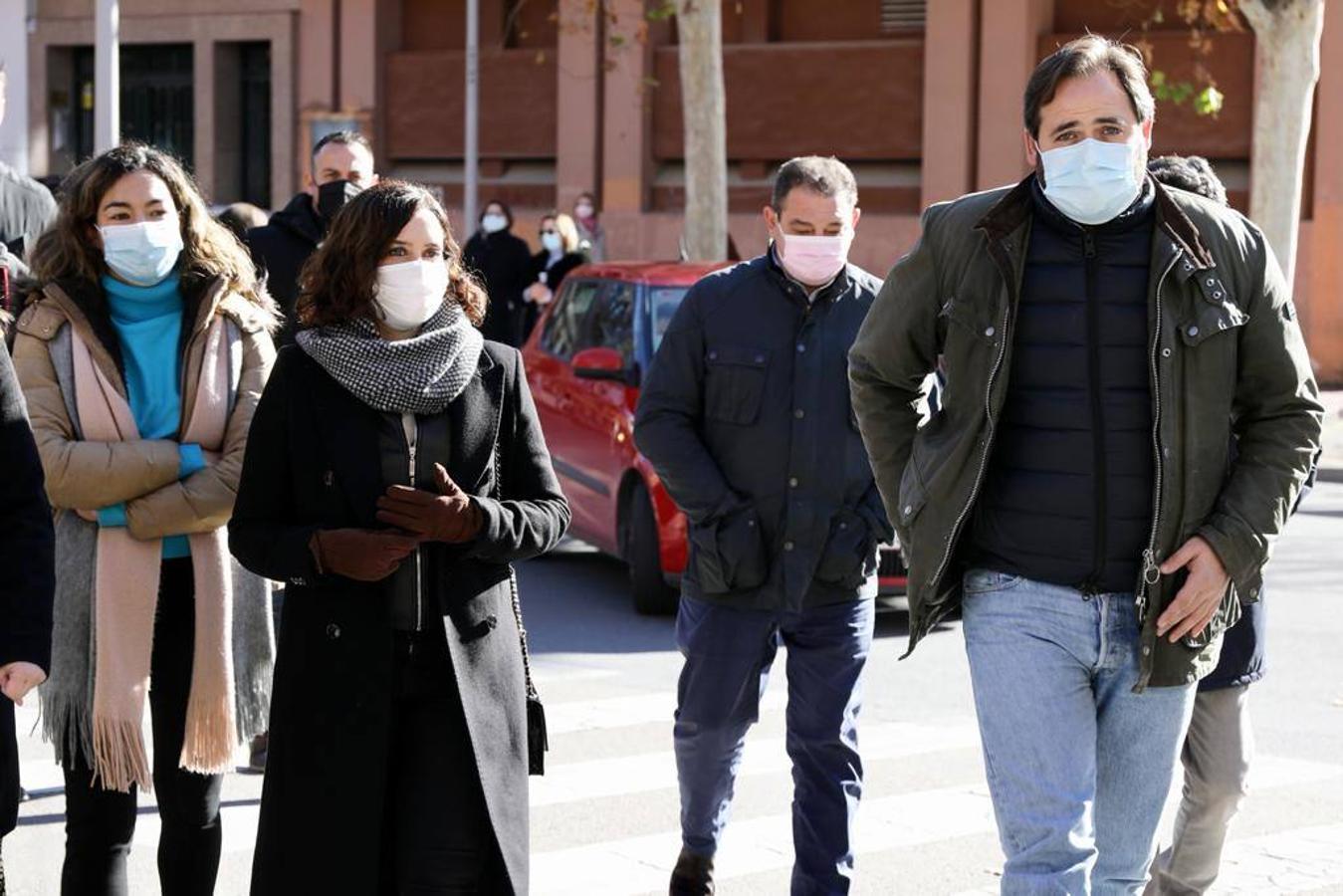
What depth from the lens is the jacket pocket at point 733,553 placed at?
5730 mm

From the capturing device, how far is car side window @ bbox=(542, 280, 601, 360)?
488 inches

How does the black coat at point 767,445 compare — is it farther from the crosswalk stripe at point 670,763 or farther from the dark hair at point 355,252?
the crosswalk stripe at point 670,763

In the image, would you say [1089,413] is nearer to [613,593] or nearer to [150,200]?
[150,200]

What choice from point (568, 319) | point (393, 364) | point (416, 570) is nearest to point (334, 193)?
point (393, 364)

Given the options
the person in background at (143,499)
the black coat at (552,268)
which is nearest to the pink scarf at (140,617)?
the person in background at (143,499)

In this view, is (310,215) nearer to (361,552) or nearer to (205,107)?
(361,552)

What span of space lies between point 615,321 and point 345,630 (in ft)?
24.5

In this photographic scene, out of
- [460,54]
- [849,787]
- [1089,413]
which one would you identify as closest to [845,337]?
[849,787]

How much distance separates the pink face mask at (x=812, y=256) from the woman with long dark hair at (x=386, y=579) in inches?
55.0

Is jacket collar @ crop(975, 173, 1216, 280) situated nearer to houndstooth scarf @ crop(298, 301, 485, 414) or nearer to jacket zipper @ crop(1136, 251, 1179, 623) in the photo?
jacket zipper @ crop(1136, 251, 1179, 623)

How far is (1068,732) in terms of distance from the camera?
13.7 ft

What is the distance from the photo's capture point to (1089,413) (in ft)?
13.6

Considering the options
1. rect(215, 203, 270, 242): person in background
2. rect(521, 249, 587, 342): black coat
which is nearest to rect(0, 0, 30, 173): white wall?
rect(521, 249, 587, 342): black coat

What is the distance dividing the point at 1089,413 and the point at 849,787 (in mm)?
1882
